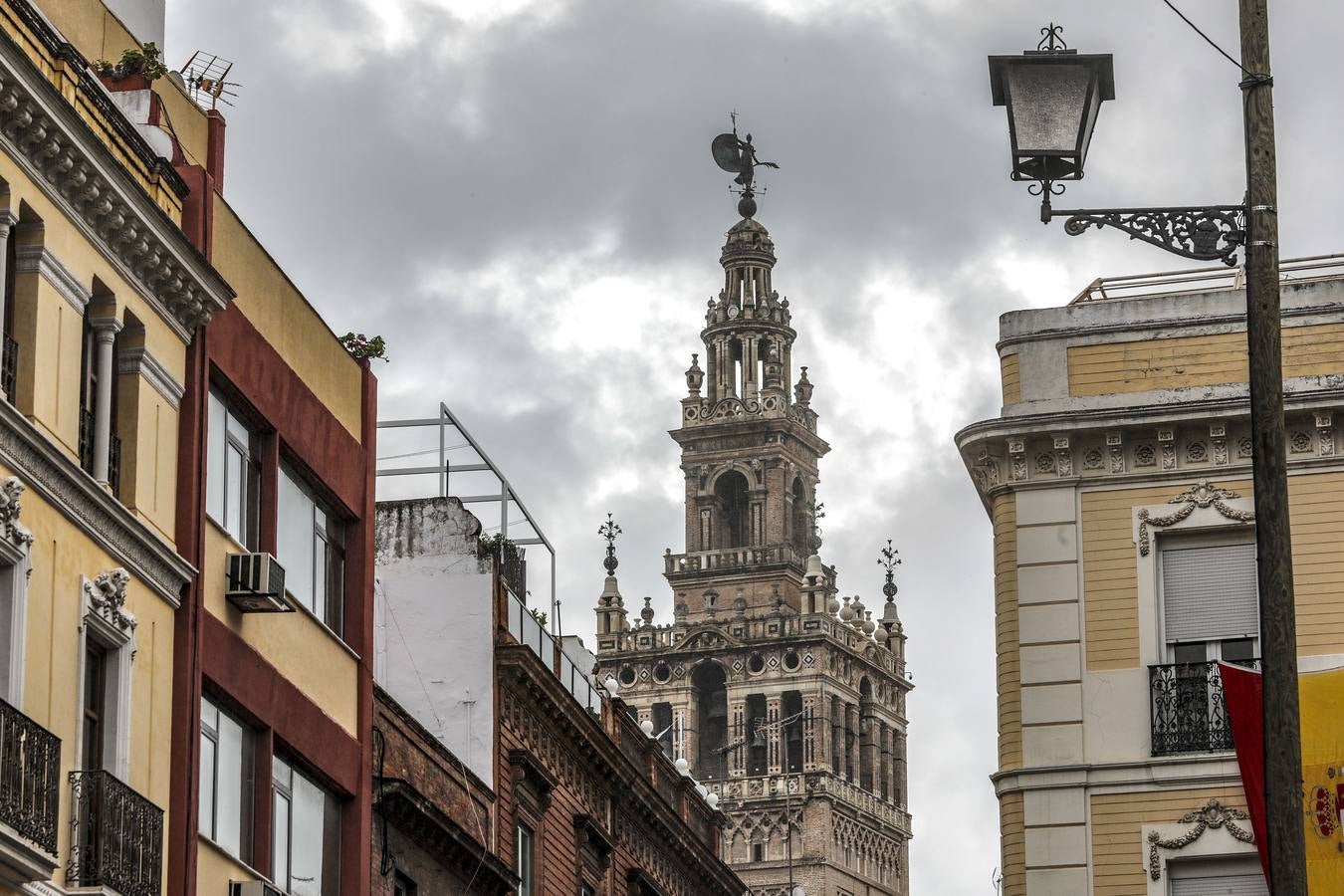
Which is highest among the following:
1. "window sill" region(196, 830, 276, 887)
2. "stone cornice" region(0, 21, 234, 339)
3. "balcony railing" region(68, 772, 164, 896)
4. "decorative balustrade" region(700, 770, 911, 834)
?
"decorative balustrade" region(700, 770, 911, 834)

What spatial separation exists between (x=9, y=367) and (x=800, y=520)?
4749 inches

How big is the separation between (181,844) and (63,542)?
342 cm

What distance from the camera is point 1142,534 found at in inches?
1144

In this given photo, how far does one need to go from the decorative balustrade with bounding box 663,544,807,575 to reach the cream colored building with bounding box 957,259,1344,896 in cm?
10875

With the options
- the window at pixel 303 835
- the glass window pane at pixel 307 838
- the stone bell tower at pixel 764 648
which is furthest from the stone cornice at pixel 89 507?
the stone bell tower at pixel 764 648

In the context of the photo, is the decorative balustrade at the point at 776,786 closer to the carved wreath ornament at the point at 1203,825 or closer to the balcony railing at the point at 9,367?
the carved wreath ornament at the point at 1203,825

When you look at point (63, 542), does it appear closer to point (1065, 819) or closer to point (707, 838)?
point (1065, 819)

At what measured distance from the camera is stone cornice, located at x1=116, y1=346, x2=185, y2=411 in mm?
24344

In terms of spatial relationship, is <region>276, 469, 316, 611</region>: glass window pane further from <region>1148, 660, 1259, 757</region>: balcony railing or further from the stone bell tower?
the stone bell tower

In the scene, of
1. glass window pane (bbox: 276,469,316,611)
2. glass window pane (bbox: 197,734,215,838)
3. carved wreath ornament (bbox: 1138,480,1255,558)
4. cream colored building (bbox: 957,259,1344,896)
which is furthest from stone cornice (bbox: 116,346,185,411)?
carved wreath ornament (bbox: 1138,480,1255,558)

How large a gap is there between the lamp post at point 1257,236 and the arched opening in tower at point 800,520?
12305 cm

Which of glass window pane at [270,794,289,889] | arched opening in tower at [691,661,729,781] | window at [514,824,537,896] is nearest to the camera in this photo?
glass window pane at [270,794,289,889]

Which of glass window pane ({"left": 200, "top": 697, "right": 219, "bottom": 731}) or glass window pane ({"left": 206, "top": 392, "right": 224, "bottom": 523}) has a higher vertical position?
glass window pane ({"left": 206, "top": 392, "right": 224, "bottom": 523})

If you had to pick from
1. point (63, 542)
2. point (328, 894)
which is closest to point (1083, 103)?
point (63, 542)
